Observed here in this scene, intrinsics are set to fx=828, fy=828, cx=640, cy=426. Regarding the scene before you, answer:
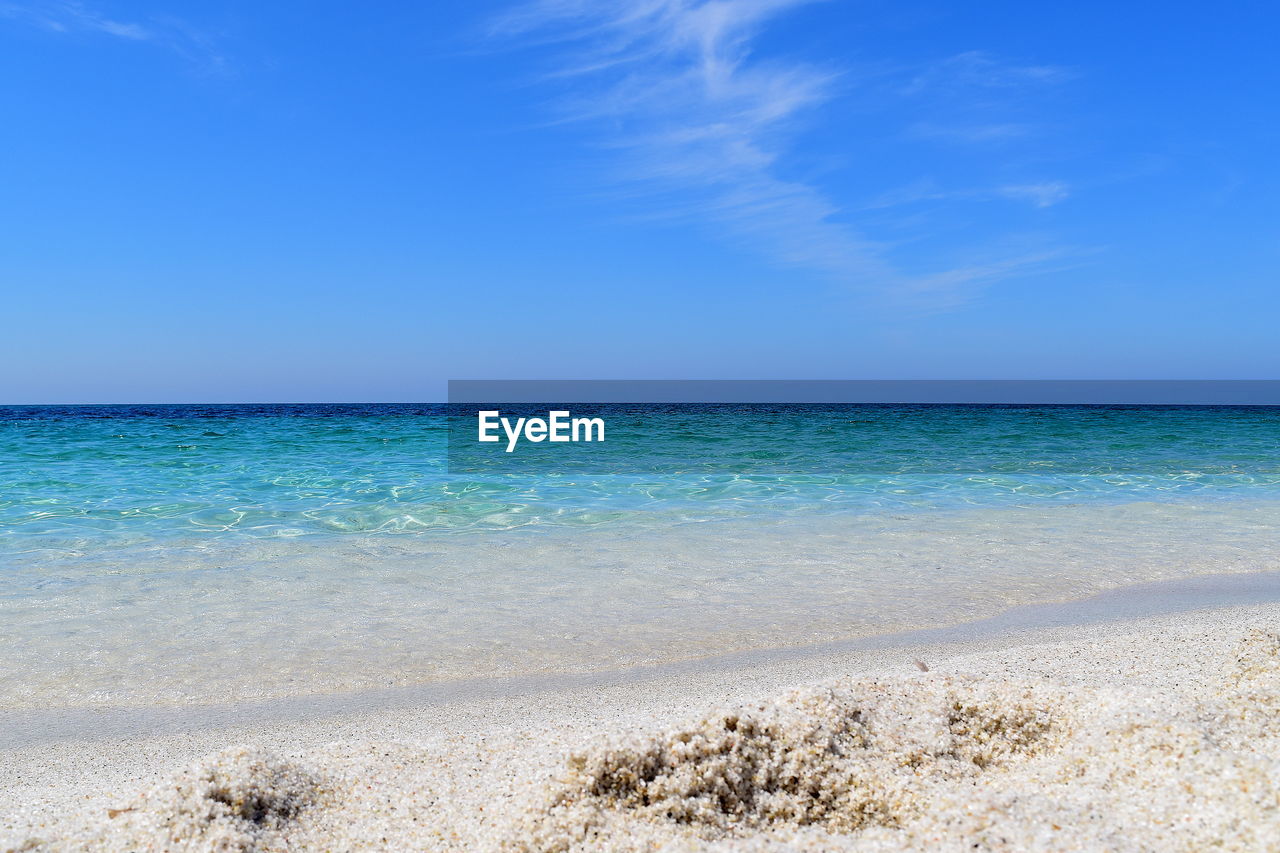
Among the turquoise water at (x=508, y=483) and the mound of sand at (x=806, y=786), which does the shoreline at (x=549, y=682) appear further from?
the turquoise water at (x=508, y=483)

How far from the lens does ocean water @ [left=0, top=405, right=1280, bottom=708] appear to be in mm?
3918

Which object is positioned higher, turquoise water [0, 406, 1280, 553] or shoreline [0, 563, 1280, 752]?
turquoise water [0, 406, 1280, 553]

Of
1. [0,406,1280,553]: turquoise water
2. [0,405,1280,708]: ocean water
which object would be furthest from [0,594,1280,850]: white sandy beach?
[0,406,1280,553]: turquoise water

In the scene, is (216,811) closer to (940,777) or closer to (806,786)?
(806,786)

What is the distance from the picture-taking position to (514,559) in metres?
6.12

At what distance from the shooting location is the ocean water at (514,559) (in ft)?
12.9

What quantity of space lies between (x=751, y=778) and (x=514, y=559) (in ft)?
13.5

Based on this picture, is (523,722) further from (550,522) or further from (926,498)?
(926,498)

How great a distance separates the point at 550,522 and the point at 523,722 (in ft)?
15.5

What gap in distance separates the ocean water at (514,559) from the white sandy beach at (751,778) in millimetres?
917

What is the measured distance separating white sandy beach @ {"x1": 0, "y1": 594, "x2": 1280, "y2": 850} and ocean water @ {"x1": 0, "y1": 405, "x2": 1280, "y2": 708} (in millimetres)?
917

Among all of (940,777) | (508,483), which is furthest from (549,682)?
(508,483)

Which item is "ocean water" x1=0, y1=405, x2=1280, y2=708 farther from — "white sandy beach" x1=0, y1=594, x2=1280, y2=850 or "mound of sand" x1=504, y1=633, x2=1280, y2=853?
"mound of sand" x1=504, y1=633, x2=1280, y2=853

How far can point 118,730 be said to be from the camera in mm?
3066
